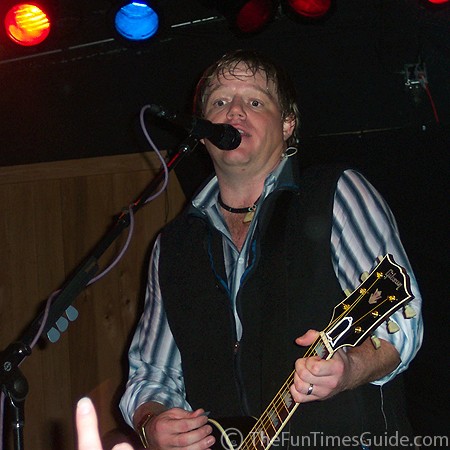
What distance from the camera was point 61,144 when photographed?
405cm

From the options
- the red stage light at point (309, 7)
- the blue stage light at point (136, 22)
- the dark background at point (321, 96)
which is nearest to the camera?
the dark background at point (321, 96)

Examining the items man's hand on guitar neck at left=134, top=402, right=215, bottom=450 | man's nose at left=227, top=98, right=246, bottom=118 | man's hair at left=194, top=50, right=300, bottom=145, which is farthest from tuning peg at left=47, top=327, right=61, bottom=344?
man's hair at left=194, top=50, right=300, bottom=145

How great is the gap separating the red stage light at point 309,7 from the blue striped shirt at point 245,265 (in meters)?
1.16

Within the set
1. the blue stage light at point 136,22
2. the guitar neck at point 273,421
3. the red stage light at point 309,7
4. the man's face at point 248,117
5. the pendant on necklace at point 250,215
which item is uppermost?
the blue stage light at point 136,22

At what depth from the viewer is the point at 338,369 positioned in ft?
5.24

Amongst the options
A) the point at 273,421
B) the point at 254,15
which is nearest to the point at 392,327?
the point at 273,421

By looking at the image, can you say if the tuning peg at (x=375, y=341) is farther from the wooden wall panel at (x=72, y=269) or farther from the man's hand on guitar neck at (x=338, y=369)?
the wooden wall panel at (x=72, y=269)

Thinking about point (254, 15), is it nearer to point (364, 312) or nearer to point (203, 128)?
point (203, 128)

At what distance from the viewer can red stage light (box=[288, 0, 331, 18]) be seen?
127 inches

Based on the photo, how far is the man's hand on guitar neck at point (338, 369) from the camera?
1587mm

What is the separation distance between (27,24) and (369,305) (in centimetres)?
248

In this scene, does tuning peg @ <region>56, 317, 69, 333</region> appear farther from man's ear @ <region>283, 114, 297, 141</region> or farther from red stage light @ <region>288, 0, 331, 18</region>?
red stage light @ <region>288, 0, 331, 18</region>

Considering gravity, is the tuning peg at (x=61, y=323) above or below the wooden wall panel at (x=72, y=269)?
below

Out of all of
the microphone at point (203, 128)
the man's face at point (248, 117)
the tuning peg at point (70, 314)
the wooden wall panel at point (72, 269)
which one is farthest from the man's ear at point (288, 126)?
the wooden wall panel at point (72, 269)
